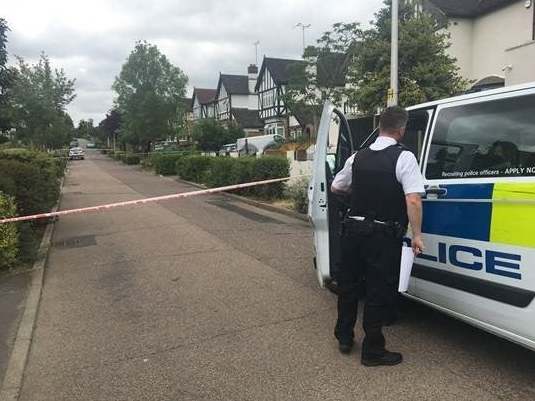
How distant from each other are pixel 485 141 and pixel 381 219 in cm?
93

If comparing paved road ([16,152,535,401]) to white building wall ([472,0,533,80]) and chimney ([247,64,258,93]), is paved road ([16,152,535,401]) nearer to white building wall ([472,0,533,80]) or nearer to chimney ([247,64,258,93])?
white building wall ([472,0,533,80])

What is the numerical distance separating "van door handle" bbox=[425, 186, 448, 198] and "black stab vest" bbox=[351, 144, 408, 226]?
0.32 meters

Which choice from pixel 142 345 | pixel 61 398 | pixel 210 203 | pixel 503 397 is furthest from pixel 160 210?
pixel 503 397

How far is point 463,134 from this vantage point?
4.24 meters

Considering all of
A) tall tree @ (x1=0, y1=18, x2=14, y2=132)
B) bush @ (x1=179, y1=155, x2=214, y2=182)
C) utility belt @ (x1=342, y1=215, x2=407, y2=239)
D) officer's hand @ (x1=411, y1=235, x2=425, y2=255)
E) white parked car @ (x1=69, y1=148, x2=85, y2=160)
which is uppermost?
tall tree @ (x1=0, y1=18, x2=14, y2=132)

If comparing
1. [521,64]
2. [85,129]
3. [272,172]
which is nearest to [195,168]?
[272,172]

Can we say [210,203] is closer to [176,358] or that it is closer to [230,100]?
[176,358]

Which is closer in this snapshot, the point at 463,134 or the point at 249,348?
the point at 463,134

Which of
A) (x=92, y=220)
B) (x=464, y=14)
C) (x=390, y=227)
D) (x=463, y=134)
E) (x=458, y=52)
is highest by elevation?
(x=464, y=14)

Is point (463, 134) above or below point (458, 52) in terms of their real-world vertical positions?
below

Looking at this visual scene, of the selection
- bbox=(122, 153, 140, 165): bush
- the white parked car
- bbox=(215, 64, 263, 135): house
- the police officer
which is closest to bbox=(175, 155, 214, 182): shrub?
the police officer

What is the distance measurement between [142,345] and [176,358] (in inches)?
18.3

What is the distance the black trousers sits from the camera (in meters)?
4.08

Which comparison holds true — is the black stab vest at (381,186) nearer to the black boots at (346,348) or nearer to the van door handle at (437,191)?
the van door handle at (437,191)
